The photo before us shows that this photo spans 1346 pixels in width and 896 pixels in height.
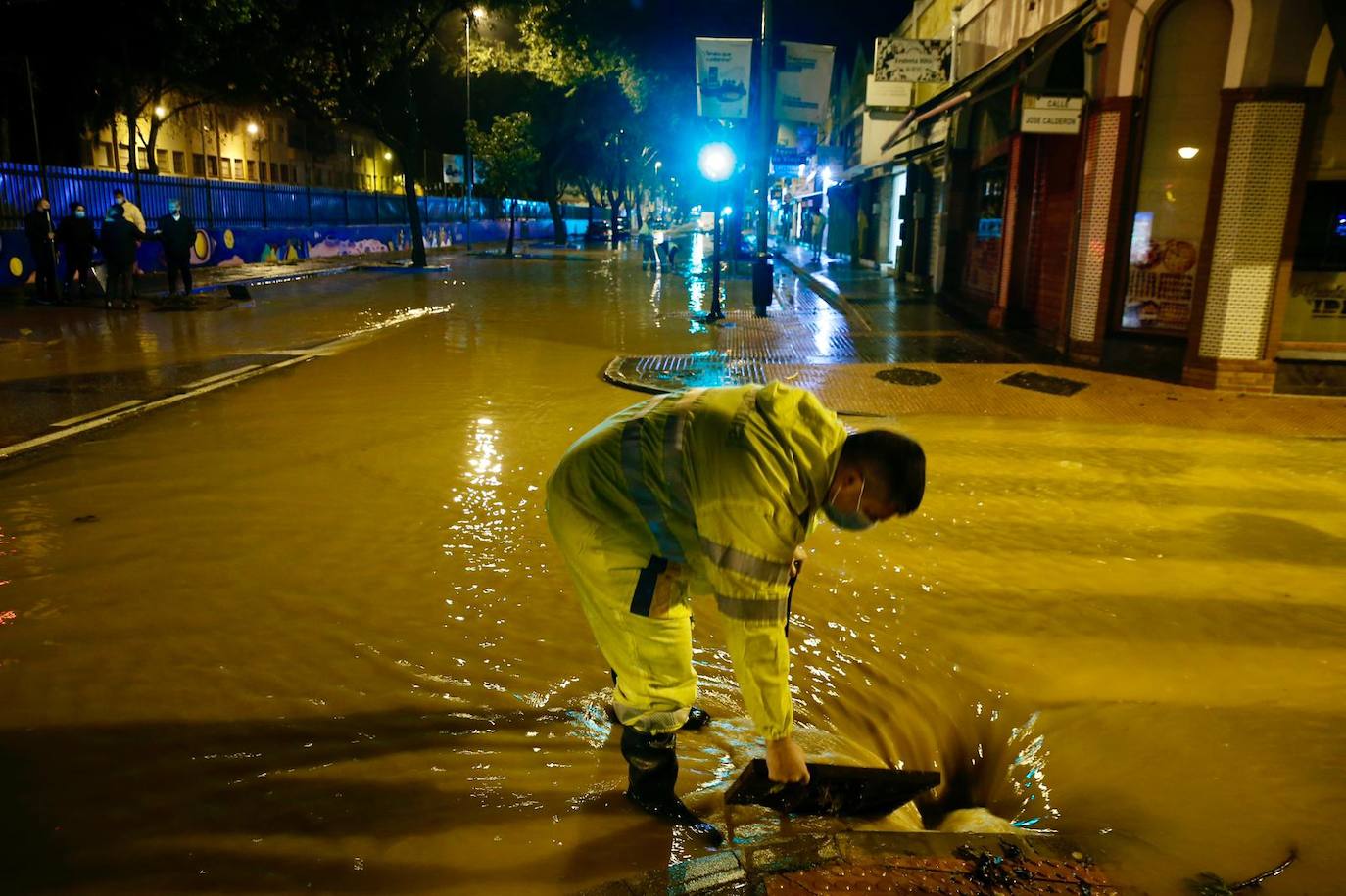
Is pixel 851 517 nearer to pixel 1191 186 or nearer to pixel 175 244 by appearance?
pixel 1191 186

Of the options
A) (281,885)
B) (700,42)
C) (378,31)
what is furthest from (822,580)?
(378,31)

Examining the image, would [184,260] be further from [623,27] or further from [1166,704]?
[1166,704]

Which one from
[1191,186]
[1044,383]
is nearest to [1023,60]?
[1191,186]

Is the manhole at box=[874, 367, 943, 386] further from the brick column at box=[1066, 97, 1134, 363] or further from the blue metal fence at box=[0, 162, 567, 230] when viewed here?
the blue metal fence at box=[0, 162, 567, 230]

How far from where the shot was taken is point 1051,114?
1123cm

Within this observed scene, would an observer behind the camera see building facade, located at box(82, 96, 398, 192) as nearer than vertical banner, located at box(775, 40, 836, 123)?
No

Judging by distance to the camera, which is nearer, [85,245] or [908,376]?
[908,376]

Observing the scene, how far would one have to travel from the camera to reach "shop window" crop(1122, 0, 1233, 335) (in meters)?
10.3

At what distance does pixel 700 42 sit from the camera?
15055 millimetres

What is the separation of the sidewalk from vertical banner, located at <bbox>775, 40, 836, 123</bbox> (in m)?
3.40

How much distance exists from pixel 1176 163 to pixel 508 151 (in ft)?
126

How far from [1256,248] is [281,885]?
10.7 metres

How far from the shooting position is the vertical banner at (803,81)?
49.7 ft

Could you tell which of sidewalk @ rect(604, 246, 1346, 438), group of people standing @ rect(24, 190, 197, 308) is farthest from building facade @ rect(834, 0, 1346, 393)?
group of people standing @ rect(24, 190, 197, 308)
